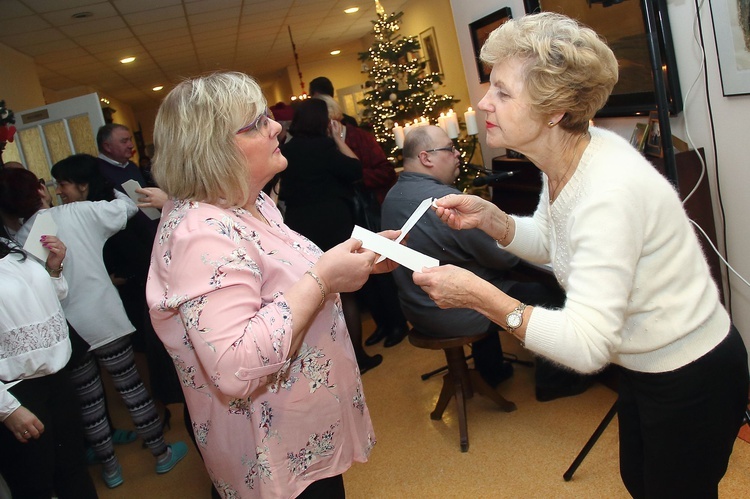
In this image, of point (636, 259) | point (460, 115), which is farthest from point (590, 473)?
point (460, 115)

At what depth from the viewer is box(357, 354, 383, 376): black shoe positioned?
3986 millimetres

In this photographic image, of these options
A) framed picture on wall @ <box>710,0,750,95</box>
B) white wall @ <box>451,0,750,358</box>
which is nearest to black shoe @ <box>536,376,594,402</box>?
white wall @ <box>451,0,750,358</box>

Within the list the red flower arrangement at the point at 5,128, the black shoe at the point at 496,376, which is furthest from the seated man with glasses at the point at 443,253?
the red flower arrangement at the point at 5,128

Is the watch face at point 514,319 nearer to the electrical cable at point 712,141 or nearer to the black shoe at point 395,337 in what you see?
the electrical cable at point 712,141

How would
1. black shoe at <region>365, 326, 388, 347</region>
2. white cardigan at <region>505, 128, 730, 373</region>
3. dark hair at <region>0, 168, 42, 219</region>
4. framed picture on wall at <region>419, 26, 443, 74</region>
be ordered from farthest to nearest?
1. framed picture on wall at <region>419, 26, 443, 74</region>
2. black shoe at <region>365, 326, 388, 347</region>
3. dark hair at <region>0, 168, 42, 219</region>
4. white cardigan at <region>505, 128, 730, 373</region>

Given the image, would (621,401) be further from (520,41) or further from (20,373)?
(20,373)

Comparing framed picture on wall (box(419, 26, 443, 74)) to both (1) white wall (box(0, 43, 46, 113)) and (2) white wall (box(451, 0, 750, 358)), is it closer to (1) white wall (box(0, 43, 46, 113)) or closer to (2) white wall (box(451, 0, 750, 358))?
(1) white wall (box(0, 43, 46, 113))

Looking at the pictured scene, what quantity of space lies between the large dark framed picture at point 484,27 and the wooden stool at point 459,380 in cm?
191

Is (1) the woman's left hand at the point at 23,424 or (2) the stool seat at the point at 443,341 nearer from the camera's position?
(1) the woman's left hand at the point at 23,424

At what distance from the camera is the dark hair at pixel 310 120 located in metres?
3.78

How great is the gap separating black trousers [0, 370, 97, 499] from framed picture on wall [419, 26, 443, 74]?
7.36 metres

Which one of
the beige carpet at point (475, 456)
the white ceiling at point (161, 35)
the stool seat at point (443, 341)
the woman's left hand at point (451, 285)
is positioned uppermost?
the white ceiling at point (161, 35)

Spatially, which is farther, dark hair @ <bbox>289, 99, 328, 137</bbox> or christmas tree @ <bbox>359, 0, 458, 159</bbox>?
christmas tree @ <bbox>359, 0, 458, 159</bbox>

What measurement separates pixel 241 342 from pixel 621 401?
1.01 meters
